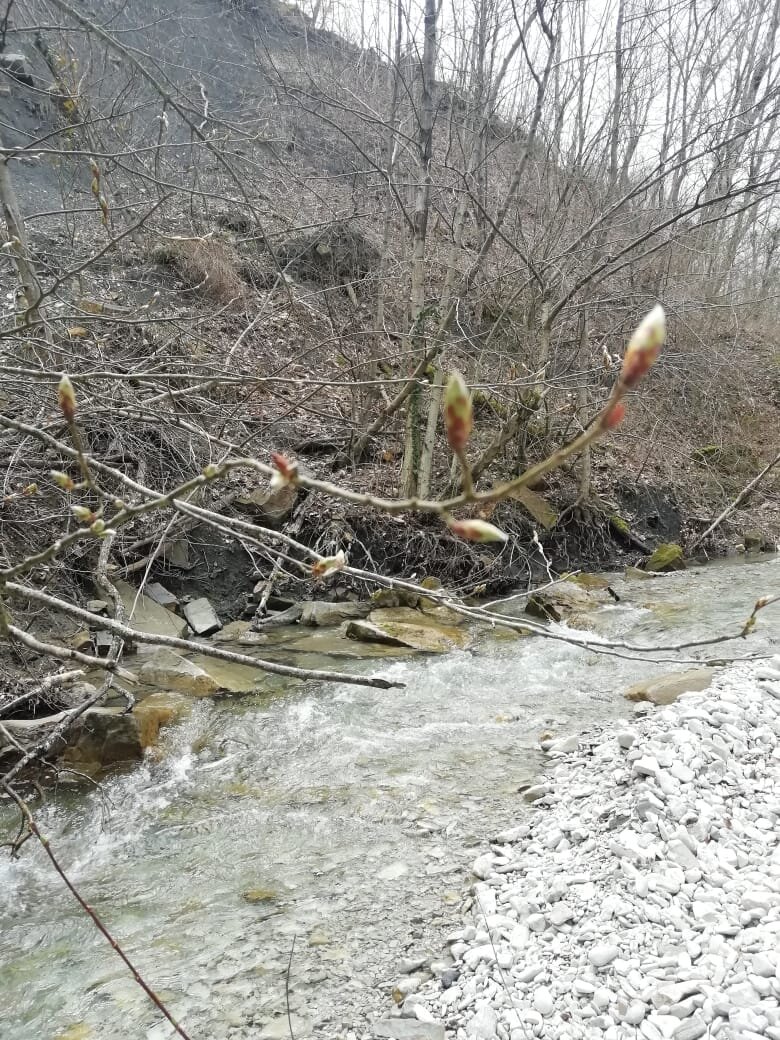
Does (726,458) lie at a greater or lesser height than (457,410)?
lesser

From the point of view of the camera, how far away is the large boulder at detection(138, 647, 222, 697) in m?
5.16

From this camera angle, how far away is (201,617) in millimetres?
6422

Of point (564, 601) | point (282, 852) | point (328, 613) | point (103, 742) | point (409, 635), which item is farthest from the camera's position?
point (564, 601)

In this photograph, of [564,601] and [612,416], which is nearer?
[612,416]

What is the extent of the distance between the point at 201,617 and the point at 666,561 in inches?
232

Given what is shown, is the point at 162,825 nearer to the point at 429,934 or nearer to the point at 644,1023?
the point at 429,934

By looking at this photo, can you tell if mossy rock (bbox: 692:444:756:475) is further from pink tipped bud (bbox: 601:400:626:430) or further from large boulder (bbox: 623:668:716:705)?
pink tipped bud (bbox: 601:400:626:430)

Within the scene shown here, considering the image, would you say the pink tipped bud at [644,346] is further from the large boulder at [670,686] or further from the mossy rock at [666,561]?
→ the mossy rock at [666,561]

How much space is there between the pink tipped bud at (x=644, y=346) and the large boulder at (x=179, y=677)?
198 inches

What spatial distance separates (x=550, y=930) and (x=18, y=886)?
238 cm

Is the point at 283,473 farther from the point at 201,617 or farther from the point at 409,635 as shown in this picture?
the point at 201,617

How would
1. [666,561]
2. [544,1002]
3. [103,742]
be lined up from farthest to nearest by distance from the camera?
[666,561], [103,742], [544,1002]

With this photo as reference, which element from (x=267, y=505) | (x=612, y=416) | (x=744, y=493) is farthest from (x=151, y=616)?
(x=612, y=416)

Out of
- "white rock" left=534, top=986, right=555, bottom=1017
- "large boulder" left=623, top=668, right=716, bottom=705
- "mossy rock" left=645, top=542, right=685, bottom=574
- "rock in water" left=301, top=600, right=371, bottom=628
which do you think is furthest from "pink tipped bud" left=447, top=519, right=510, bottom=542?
"mossy rock" left=645, top=542, right=685, bottom=574
